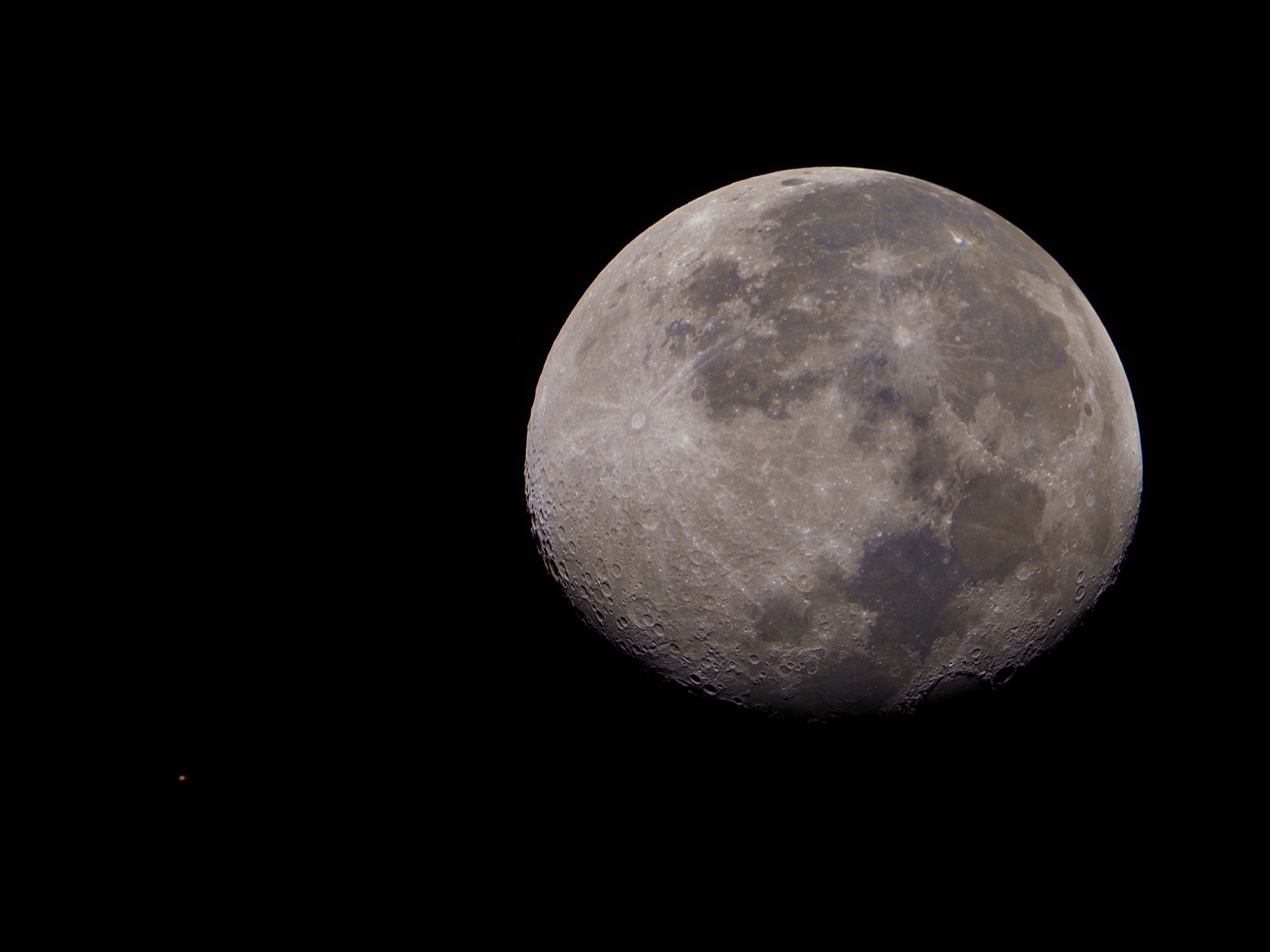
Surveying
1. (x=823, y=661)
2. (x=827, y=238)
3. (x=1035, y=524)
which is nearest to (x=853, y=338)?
(x=827, y=238)

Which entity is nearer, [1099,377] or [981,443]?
[981,443]

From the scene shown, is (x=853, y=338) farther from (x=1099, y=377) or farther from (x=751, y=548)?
(x=1099, y=377)

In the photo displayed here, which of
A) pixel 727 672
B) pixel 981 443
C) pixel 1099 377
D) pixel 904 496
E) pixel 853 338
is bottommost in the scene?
pixel 727 672

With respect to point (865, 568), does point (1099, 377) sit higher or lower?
higher

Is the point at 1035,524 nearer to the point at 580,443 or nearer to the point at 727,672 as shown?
the point at 727,672

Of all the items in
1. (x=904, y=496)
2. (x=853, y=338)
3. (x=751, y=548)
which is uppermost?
(x=853, y=338)

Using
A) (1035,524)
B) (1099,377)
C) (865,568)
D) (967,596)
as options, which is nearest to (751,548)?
(865,568)
